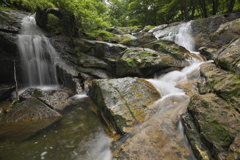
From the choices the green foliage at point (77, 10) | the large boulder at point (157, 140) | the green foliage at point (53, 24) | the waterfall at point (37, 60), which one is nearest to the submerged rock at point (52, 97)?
the waterfall at point (37, 60)

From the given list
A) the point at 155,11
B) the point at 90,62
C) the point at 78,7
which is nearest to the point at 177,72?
the point at 90,62

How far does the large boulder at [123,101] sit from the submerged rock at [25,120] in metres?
2.00

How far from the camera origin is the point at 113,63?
825cm

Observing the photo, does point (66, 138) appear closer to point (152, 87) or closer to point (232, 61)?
point (152, 87)

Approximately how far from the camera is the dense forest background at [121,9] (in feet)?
25.7

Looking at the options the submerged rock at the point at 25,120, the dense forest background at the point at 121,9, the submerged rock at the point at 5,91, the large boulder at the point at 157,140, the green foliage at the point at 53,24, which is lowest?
the large boulder at the point at 157,140

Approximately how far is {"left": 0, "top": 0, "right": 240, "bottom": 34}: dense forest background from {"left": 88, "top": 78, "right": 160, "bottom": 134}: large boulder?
5.38m

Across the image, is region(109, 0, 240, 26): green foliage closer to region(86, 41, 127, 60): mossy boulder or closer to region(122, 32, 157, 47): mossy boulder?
region(122, 32, 157, 47): mossy boulder

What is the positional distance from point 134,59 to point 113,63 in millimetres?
1726

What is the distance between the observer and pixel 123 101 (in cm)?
420

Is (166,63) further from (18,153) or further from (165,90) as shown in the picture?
(18,153)

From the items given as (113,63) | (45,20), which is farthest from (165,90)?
(45,20)

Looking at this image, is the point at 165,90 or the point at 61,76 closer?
the point at 165,90

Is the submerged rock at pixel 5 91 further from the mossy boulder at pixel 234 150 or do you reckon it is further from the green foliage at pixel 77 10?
the mossy boulder at pixel 234 150
